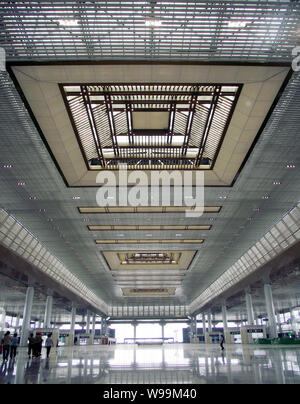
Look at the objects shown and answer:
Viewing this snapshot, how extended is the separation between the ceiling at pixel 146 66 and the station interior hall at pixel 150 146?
61 mm

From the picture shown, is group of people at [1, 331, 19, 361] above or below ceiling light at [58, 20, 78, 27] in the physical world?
below

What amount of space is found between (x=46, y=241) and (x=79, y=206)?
9485 mm

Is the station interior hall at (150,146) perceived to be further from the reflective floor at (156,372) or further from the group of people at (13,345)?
the group of people at (13,345)

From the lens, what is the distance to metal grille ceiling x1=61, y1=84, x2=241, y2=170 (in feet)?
46.8

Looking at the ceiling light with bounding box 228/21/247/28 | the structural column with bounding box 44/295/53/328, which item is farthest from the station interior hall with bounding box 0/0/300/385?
the structural column with bounding box 44/295/53/328

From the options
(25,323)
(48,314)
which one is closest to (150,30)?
(25,323)

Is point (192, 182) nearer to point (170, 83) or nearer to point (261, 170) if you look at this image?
point (261, 170)

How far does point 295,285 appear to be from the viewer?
40.1 m

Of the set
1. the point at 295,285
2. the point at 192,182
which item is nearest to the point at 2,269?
the point at 192,182

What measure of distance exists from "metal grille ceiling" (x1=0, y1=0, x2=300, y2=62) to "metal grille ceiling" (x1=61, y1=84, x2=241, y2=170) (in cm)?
234

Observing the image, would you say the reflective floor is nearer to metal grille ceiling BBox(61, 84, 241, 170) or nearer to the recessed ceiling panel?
the recessed ceiling panel

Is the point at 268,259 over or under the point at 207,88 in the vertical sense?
under

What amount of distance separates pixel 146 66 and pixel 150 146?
23.3ft

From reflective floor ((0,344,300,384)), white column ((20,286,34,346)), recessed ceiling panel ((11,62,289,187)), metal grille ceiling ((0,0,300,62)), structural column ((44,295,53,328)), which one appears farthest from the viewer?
structural column ((44,295,53,328))
